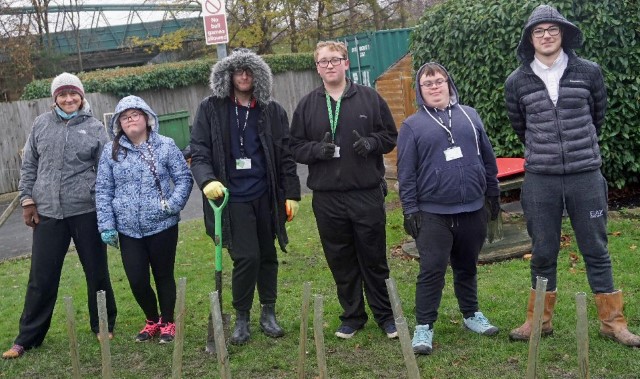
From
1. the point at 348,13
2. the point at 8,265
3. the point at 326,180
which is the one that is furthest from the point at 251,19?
the point at 326,180

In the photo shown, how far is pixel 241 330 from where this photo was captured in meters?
5.99

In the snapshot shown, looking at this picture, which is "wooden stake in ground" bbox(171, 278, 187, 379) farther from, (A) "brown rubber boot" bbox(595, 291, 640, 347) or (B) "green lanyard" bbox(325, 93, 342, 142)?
(A) "brown rubber boot" bbox(595, 291, 640, 347)

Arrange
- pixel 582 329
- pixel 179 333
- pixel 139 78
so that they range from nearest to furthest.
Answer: pixel 582 329 → pixel 179 333 → pixel 139 78

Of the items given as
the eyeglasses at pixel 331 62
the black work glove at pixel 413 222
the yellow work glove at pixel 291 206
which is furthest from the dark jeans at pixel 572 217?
the yellow work glove at pixel 291 206

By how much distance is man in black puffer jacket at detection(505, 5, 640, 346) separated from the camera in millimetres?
5180

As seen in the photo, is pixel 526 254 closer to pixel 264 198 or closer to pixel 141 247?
pixel 264 198

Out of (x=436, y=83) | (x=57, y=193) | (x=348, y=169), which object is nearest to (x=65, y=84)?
(x=57, y=193)

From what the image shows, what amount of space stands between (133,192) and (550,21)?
3.01 meters

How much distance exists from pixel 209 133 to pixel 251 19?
21.9m

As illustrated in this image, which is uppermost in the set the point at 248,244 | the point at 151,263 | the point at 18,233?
the point at 248,244

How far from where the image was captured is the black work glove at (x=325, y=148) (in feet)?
18.3

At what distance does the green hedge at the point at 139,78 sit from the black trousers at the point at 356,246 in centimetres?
1486

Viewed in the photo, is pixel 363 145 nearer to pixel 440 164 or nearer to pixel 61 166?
pixel 440 164

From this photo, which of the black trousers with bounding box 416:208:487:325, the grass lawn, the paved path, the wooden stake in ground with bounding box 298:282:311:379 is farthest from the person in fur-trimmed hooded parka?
the paved path
